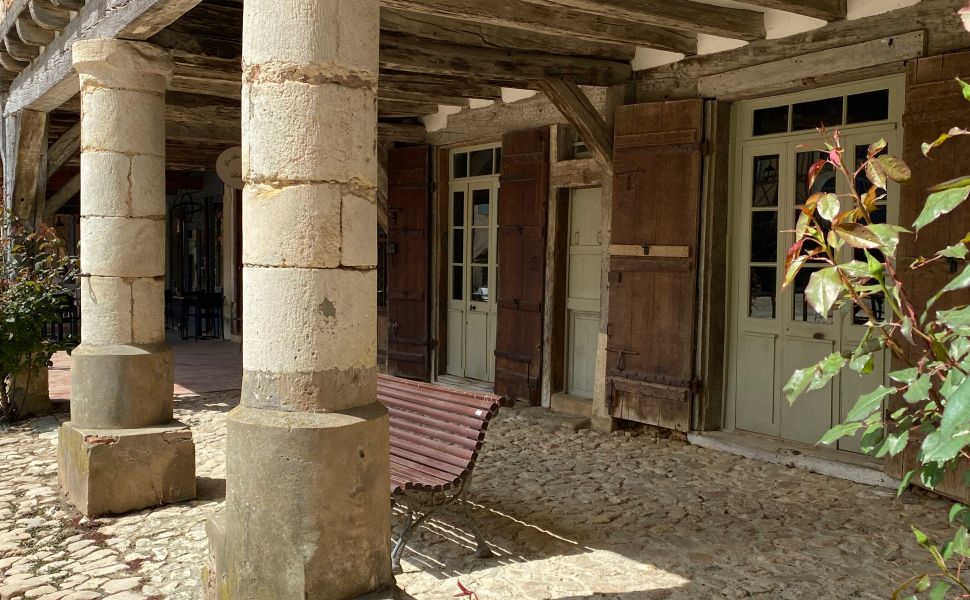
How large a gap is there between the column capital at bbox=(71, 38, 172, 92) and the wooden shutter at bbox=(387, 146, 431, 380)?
405 cm

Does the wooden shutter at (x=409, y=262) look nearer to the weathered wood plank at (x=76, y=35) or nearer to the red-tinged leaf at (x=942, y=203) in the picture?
the weathered wood plank at (x=76, y=35)

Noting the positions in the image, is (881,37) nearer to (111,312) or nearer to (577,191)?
(577,191)

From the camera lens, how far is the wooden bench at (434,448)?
12.0 ft

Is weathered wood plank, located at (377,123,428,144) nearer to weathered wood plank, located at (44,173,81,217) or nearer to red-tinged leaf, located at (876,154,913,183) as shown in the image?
weathered wood plank, located at (44,173,81,217)

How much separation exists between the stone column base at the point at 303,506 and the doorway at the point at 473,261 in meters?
5.62

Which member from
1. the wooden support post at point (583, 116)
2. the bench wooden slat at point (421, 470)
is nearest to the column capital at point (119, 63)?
the bench wooden slat at point (421, 470)

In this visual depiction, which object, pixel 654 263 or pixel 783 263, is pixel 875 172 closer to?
pixel 783 263

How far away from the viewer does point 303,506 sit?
2.42 meters

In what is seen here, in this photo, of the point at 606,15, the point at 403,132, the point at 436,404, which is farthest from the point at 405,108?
the point at 436,404

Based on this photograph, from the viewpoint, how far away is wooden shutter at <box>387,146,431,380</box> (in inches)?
341

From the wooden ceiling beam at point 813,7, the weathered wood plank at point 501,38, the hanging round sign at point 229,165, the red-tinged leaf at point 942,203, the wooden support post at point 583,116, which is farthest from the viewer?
the hanging round sign at point 229,165

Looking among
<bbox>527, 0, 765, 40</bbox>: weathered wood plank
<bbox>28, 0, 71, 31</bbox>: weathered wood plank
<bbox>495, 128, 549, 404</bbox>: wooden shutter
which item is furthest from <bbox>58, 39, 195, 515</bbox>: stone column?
<bbox>495, 128, 549, 404</bbox>: wooden shutter

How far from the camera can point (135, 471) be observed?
178 inches

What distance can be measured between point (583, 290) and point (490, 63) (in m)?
2.21
